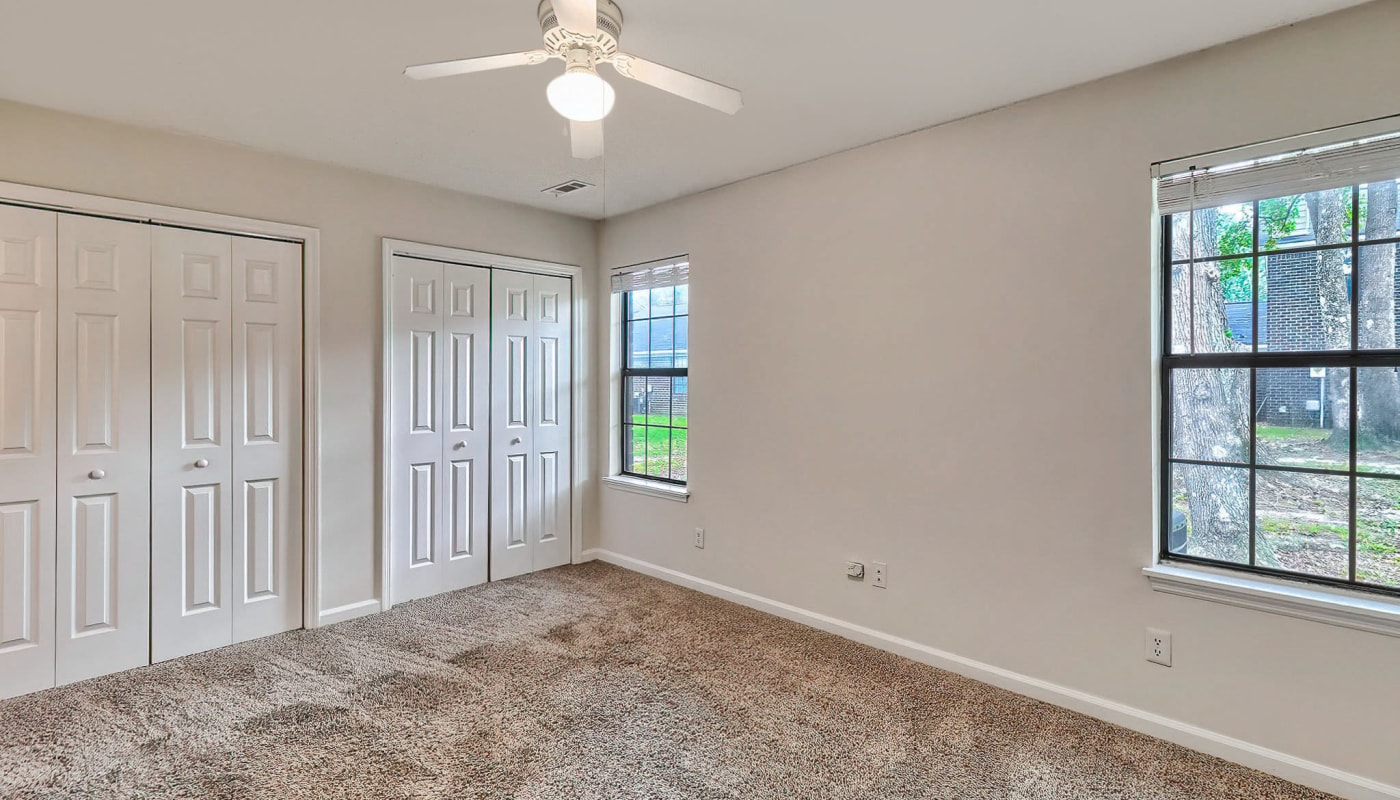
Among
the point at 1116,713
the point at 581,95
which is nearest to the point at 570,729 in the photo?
the point at 1116,713

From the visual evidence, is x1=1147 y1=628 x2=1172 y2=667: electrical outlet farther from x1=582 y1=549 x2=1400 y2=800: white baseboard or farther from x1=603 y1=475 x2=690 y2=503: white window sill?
x1=603 y1=475 x2=690 y2=503: white window sill

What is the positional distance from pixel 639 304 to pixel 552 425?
3.30 ft

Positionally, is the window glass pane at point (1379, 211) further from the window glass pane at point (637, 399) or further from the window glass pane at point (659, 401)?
the window glass pane at point (637, 399)

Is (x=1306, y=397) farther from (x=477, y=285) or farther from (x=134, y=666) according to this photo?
(x=134, y=666)

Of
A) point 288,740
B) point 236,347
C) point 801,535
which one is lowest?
point 288,740

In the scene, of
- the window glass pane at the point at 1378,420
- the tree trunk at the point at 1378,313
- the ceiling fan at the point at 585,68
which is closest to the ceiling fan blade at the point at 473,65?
the ceiling fan at the point at 585,68

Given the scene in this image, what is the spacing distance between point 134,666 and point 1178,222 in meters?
4.57

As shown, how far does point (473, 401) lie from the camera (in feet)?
13.0

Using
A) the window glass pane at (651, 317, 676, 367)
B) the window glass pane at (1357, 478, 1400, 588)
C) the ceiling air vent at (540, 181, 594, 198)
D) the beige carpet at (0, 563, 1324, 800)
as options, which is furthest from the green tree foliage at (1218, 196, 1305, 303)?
the ceiling air vent at (540, 181, 594, 198)

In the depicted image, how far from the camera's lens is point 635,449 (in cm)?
454

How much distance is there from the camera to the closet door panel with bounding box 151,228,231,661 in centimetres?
292

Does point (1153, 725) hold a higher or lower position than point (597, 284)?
lower

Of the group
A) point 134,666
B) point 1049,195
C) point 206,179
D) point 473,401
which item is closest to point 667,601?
point 473,401

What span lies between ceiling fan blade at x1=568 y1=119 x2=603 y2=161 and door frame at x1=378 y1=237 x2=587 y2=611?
2106 millimetres
